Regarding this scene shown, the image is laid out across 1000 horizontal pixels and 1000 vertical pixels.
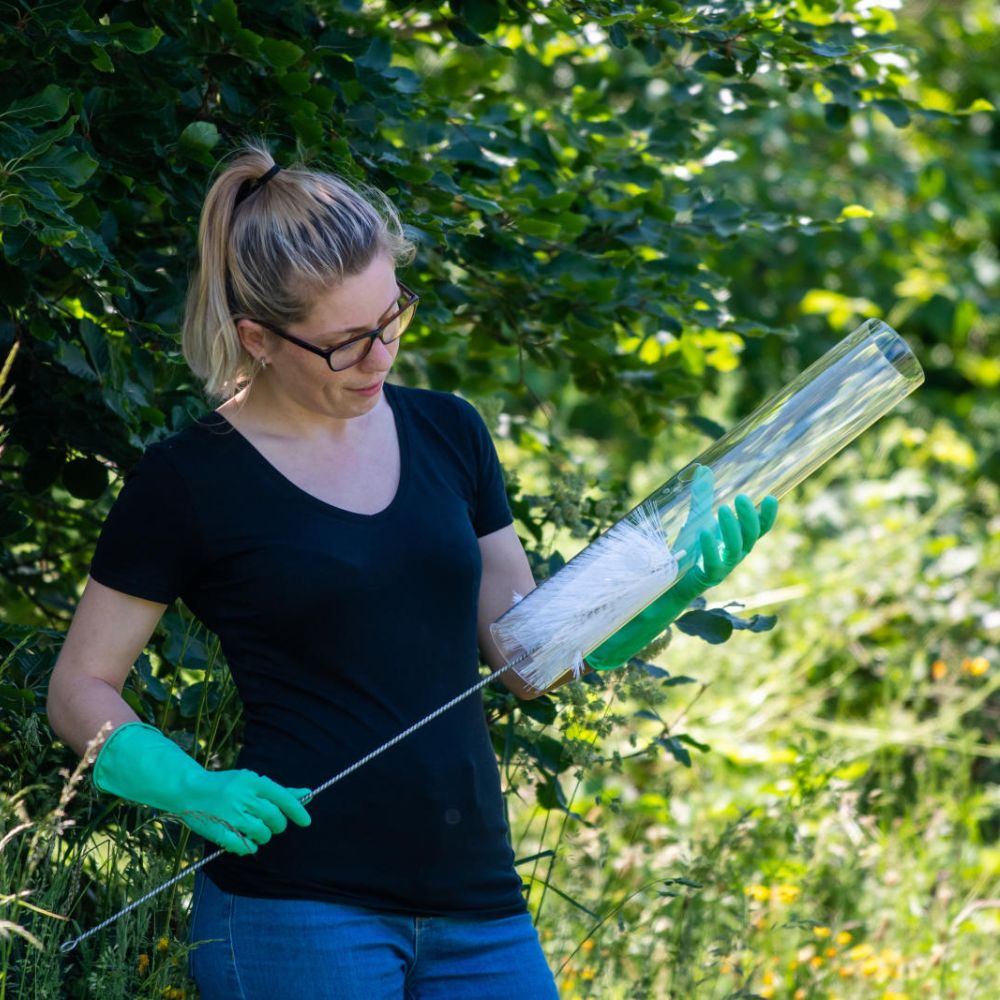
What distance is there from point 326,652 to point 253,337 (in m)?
0.45

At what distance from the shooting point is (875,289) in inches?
252

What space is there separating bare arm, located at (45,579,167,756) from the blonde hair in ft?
1.07

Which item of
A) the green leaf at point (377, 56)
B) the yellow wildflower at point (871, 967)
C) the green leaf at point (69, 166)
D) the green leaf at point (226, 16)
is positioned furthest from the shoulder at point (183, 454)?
the yellow wildflower at point (871, 967)

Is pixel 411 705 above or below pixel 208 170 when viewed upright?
below

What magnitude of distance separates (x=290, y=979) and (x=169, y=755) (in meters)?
0.31

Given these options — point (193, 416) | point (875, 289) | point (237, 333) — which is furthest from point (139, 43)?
point (875, 289)

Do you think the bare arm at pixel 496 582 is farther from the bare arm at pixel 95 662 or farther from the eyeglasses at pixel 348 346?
the bare arm at pixel 95 662

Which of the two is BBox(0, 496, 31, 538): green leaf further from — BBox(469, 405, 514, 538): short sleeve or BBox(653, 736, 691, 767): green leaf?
BBox(653, 736, 691, 767): green leaf

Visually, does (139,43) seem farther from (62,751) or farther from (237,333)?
(62,751)

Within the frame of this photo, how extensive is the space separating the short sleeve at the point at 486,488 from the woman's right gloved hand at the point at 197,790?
50cm

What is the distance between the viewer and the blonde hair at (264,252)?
1.75m

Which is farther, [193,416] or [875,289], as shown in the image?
[875,289]

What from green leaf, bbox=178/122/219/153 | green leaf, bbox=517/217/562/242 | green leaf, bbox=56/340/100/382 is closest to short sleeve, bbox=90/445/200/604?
green leaf, bbox=56/340/100/382

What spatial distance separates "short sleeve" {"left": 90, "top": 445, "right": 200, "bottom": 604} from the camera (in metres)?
1.65
